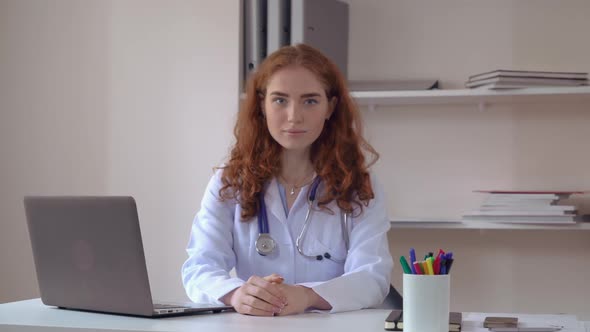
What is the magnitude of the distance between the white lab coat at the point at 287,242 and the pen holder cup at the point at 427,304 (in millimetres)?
563

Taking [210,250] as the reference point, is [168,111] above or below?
above

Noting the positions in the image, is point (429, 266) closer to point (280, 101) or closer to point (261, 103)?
point (280, 101)

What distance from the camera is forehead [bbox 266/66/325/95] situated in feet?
7.13

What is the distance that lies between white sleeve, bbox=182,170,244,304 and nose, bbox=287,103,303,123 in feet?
0.89

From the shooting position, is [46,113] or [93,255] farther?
[46,113]

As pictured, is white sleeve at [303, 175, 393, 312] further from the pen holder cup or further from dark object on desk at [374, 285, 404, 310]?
the pen holder cup

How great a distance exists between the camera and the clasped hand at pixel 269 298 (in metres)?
1.69

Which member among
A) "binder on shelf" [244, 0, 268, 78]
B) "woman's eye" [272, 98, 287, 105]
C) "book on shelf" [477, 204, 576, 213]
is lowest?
"book on shelf" [477, 204, 576, 213]

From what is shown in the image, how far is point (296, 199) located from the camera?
2180 millimetres

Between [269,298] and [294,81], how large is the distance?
0.69 metres

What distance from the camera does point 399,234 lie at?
314cm

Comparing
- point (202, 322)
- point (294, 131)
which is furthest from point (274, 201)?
point (202, 322)

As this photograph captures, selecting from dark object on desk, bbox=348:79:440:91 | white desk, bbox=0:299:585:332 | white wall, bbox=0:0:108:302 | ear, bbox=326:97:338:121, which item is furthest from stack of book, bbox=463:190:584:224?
white wall, bbox=0:0:108:302

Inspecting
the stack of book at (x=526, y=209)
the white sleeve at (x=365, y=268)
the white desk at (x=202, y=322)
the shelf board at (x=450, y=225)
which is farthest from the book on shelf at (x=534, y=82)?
the white desk at (x=202, y=322)
